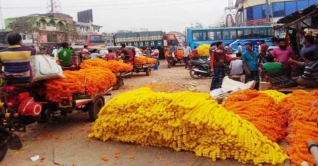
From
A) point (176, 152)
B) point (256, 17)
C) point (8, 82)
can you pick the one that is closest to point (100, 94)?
point (8, 82)

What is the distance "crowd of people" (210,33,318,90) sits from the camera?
730 cm

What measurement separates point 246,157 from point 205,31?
24643 millimetres

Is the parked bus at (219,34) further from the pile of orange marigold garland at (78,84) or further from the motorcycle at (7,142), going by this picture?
the motorcycle at (7,142)

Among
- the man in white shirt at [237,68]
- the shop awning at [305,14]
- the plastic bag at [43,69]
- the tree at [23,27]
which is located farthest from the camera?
the tree at [23,27]

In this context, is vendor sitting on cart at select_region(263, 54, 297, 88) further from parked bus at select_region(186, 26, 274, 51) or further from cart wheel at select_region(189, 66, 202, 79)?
parked bus at select_region(186, 26, 274, 51)

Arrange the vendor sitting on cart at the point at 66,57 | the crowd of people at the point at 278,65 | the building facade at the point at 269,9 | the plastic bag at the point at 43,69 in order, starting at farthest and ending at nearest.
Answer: the building facade at the point at 269,9 → the vendor sitting on cart at the point at 66,57 → the crowd of people at the point at 278,65 → the plastic bag at the point at 43,69

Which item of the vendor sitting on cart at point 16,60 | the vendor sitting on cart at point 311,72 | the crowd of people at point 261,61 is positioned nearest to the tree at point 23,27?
the crowd of people at point 261,61

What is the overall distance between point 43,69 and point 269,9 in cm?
4210

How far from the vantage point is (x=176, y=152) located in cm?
481

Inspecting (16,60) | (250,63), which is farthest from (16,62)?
(250,63)

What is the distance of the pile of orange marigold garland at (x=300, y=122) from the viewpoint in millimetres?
4175

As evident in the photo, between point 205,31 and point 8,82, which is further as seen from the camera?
point 205,31

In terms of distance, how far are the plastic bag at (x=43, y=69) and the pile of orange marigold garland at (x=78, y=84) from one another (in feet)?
0.59

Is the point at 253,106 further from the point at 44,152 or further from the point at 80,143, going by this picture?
the point at 44,152
